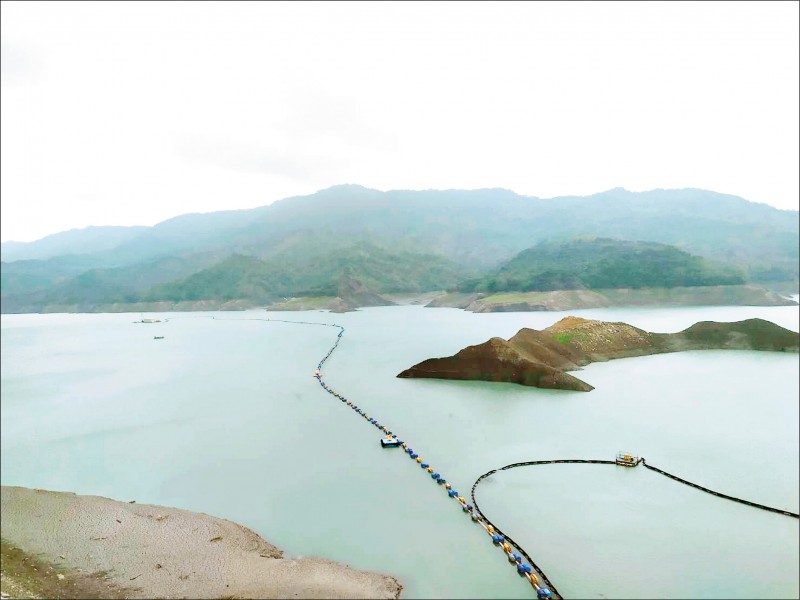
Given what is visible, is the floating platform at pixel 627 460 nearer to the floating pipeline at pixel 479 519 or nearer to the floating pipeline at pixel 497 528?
the floating pipeline at pixel 497 528

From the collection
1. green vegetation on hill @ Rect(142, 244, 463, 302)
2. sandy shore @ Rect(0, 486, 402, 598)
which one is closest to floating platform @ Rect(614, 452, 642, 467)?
sandy shore @ Rect(0, 486, 402, 598)

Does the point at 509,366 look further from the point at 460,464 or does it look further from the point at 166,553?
the point at 166,553

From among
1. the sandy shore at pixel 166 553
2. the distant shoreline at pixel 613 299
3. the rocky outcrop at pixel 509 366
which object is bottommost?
the sandy shore at pixel 166 553

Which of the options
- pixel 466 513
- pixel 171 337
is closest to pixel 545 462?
pixel 466 513

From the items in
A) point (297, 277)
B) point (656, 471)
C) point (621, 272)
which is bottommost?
point (656, 471)

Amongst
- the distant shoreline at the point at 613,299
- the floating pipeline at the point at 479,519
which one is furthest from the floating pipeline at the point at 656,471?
the distant shoreline at the point at 613,299

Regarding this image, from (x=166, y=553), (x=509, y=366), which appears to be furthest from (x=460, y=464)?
(x=509, y=366)

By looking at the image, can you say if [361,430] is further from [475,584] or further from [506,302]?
[506,302]
